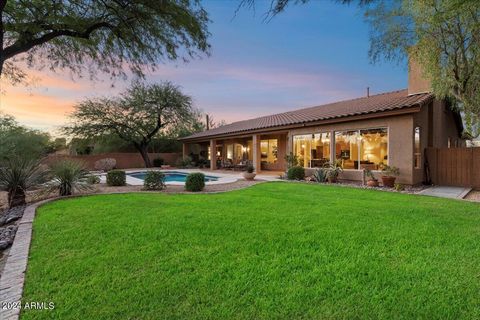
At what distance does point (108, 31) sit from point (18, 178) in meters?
5.48

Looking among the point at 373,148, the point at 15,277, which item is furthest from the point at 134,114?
the point at 15,277

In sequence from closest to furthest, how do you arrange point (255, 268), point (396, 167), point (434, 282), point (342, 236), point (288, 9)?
point (434, 282) < point (255, 268) < point (288, 9) < point (342, 236) < point (396, 167)

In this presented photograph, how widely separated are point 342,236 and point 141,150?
27.0 meters

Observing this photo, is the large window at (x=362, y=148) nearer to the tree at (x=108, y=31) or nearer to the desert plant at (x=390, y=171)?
the desert plant at (x=390, y=171)

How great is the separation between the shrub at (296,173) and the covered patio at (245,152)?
450cm

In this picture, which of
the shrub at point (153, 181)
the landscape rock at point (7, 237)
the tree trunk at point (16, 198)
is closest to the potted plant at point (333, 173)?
the shrub at point (153, 181)

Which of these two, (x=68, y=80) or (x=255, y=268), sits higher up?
(x=68, y=80)

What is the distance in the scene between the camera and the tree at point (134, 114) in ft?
85.8

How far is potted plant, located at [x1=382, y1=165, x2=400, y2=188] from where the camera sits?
11.0 meters

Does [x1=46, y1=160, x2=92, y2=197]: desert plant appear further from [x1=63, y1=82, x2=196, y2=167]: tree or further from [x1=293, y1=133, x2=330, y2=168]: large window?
[x1=63, y1=82, x2=196, y2=167]: tree

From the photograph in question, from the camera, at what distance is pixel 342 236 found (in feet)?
14.8

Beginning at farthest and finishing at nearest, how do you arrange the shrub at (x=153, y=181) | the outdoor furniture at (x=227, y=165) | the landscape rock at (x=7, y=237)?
the outdoor furniture at (x=227, y=165)
the shrub at (x=153, y=181)
the landscape rock at (x=7, y=237)

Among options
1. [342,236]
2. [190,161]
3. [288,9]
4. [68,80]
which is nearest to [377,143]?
[342,236]

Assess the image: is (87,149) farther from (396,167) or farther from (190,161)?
(396,167)
